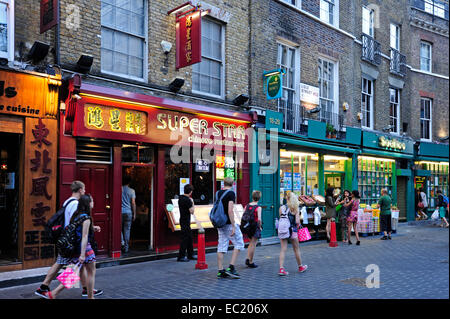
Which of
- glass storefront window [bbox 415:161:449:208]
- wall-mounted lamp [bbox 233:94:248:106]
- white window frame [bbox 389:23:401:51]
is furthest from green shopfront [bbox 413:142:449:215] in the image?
wall-mounted lamp [bbox 233:94:248:106]

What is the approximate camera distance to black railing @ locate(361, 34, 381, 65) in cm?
2014

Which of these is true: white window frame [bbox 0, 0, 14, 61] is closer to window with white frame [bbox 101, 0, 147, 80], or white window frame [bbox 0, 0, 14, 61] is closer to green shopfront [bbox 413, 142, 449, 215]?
window with white frame [bbox 101, 0, 147, 80]

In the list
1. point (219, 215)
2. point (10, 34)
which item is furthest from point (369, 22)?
point (10, 34)

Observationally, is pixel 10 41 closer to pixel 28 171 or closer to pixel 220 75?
pixel 28 171

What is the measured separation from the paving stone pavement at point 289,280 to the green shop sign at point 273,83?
5.15 meters

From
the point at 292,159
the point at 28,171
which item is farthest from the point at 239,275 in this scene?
the point at 292,159

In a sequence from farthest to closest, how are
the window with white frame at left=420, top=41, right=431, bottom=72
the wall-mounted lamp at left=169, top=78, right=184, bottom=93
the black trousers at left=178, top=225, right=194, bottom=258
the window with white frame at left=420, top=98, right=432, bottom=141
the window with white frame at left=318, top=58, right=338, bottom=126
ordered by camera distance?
1. the window with white frame at left=420, top=41, right=431, bottom=72
2. the window with white frame at left=420, top=98, right=432, bottom=141
3. the window with white frame at left=318, top=58, right=338, bottom=126
4. the wall-mounted lamp at left=169, top=78, right=184, bottom=93
5. the black trousers at left=178, top=225, right=194, bottom=258

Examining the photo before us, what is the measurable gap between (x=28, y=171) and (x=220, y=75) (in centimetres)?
671

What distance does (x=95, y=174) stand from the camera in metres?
10.3

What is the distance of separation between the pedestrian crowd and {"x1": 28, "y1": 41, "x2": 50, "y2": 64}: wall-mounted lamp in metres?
3.56

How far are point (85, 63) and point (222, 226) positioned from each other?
466 centimetres

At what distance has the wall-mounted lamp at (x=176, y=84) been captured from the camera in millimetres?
11625

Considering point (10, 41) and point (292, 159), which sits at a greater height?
point (10, 41)

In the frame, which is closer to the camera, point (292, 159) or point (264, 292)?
point (264, 292)
